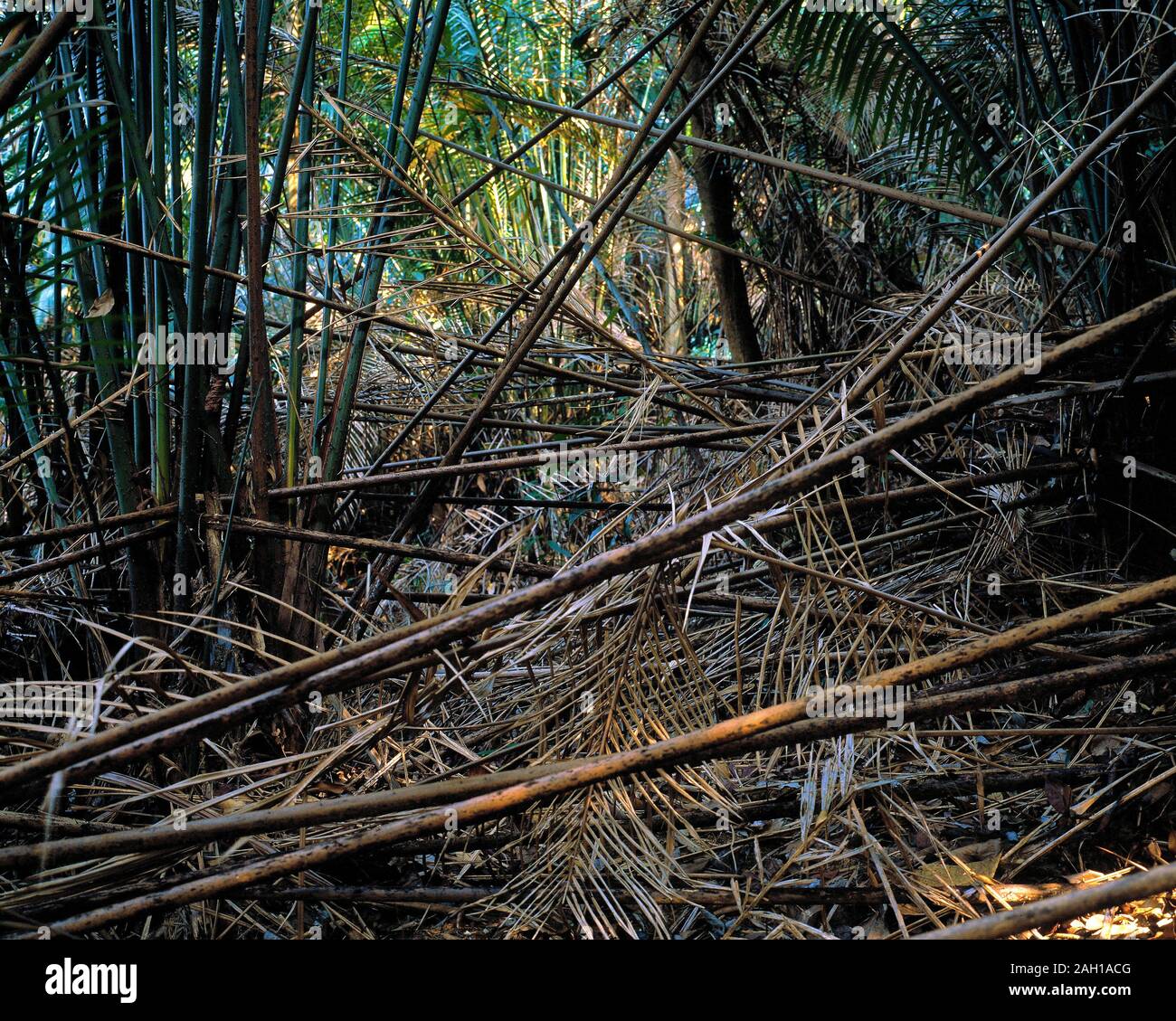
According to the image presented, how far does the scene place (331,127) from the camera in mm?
1354

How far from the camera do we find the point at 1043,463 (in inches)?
62.2

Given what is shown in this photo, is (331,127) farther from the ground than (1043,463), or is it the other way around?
(331,127)

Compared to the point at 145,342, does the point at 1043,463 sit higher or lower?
lower

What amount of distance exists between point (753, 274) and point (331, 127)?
2024 mm
